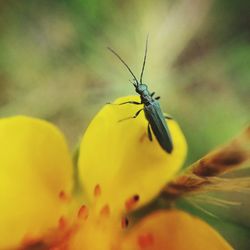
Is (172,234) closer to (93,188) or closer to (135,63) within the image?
(93,188)

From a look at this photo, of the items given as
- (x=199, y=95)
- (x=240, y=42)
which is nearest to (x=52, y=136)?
(x=199, y=95)

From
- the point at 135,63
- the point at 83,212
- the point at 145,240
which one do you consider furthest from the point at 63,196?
the point at 135,63

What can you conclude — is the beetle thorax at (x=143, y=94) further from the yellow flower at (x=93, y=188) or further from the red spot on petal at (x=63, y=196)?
the red spot on petal at (x=63, y=196)

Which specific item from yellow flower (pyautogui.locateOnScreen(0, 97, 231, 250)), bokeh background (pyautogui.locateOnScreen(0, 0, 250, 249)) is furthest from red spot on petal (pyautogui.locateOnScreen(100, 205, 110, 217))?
bokeh background (pyautogui.locateOnScreen(0, 0, 250, 249))

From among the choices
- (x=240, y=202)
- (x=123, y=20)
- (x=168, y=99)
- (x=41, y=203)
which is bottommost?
(x=240, y=202)

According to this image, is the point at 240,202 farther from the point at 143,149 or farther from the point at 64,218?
the point at 64,218

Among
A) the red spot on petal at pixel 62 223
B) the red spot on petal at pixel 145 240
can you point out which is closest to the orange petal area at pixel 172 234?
the red spot on petal at pixel 145 240

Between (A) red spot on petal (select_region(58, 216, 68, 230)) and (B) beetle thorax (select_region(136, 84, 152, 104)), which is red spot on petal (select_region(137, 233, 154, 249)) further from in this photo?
(B) beetle thorax (select_region(136, 84, 152, 104))
